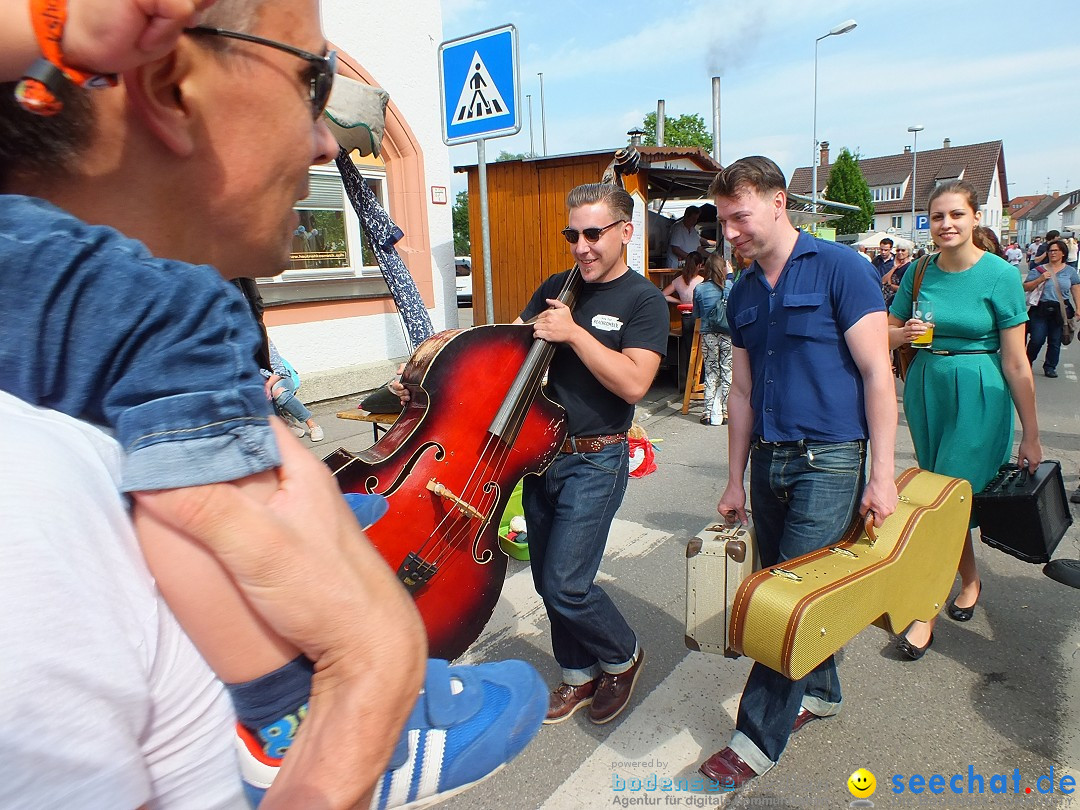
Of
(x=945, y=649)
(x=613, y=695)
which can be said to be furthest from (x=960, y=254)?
(x=613, y=695)

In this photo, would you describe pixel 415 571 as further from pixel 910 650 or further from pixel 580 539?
pixel 910 650

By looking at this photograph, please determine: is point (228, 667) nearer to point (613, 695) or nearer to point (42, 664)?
point (42, 664)

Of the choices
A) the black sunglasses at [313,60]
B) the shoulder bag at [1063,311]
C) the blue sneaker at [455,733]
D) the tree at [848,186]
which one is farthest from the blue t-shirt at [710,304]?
the tree at [848,186]

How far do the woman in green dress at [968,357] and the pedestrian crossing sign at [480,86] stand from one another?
7.99ft

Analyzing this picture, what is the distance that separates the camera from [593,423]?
2.50 meters

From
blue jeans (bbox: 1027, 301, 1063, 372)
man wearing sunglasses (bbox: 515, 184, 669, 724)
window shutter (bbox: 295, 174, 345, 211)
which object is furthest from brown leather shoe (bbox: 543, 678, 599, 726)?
blue jeans (bbox: 1027, 301, 1063, 372)

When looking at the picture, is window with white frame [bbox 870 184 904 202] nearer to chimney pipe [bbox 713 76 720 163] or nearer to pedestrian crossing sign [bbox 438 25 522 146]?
chimney pipe [bbox 713 76 720 163]

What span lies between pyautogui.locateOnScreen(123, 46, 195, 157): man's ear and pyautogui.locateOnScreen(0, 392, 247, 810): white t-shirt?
0.92 feet

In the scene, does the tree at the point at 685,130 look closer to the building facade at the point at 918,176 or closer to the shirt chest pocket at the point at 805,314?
the building facade at the point at 918,176

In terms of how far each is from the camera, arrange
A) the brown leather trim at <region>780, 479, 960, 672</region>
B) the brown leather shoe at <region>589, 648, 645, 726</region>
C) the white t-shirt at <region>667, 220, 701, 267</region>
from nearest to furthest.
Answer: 1. the brown leather trim at <region>780, 479, 960, 672</region>
2. the brown leather shoe at <region>589, 648, 645, 726</region>
3. the white t-shirt at <region>667, 220, 701, 267</region>

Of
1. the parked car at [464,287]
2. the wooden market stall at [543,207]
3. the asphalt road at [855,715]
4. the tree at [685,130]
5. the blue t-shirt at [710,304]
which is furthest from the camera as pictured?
the tree at [685,130]

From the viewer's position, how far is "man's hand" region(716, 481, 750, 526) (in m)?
2.66

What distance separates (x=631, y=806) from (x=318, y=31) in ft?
7.62

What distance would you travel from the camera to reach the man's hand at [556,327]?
2.36 meters
